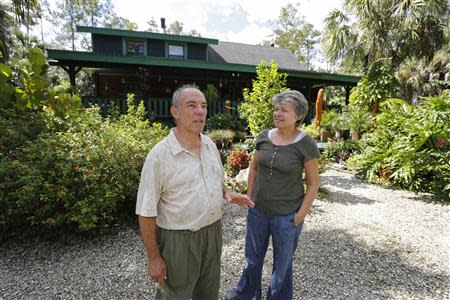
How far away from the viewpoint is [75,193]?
3275mm

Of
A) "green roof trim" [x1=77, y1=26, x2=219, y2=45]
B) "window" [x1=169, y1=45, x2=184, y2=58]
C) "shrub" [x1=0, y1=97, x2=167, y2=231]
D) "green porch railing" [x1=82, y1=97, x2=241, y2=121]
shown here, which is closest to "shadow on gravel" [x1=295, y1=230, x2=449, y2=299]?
"shrub" [x1=0, y1=97, x2=167, y2=231]

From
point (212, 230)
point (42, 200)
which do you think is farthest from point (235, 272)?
point (42, 200)

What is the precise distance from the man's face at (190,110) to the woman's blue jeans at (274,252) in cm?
96

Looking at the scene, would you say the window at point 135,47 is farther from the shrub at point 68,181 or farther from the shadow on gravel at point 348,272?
the shadow on gravel at point 348,272

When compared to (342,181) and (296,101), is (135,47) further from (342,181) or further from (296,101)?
(296,101)

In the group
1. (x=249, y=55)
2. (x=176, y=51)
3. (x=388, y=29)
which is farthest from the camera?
(x=249, y=55)

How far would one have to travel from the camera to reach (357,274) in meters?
2.83

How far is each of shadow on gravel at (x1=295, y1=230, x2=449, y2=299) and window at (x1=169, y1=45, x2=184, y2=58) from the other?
43.4 feet

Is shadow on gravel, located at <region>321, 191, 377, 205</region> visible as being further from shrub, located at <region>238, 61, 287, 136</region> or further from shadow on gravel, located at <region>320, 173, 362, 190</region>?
shrub, located at <region>238, 61, 287, 136</region>

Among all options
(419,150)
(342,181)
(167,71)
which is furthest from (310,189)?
(167,71)

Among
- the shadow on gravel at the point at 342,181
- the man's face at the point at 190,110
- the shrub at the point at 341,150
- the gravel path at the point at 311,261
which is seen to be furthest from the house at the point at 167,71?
the man's face at the point at 190,110

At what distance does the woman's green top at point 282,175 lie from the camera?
199 cm

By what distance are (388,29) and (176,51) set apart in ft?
34.0

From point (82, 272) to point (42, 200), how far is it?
98cm
